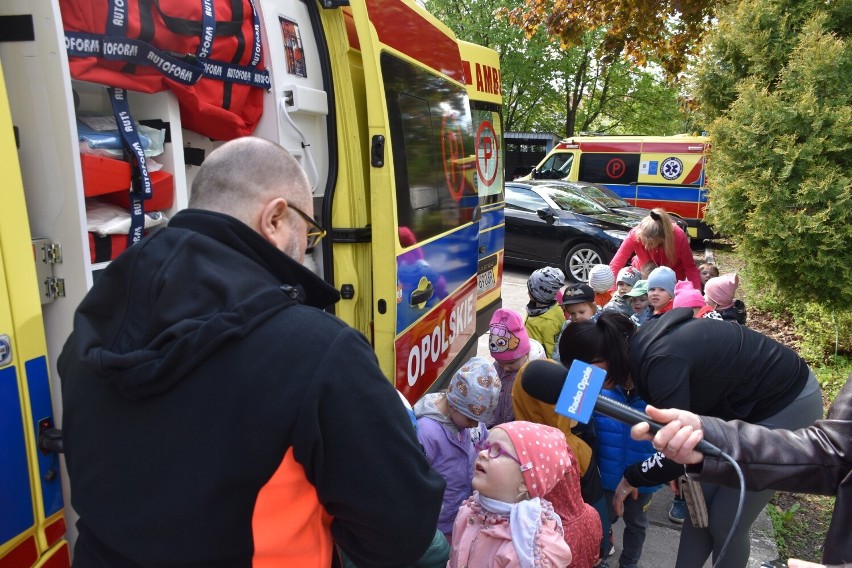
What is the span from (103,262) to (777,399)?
8.41ft

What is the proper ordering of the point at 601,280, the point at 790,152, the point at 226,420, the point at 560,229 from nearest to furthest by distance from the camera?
the point at 226,420
the point at 601,280
the point at 790,152
the point at 560,229

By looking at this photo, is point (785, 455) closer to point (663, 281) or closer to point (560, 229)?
point (663, 281)

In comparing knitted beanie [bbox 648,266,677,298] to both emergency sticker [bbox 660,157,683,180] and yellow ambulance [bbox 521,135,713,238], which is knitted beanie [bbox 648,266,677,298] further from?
emergency sticker [bbox 660,157,683,180]

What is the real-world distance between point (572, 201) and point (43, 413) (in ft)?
32.1

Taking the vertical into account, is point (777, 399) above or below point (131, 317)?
below

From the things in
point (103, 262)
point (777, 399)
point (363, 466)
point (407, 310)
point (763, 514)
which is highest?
point (103, 262)

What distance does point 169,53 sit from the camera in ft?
6.70

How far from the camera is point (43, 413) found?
59.9 inches

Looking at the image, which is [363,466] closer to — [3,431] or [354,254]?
[3,431]

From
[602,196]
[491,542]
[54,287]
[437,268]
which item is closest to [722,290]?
[437,268]

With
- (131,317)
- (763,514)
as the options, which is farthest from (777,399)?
(131,317)

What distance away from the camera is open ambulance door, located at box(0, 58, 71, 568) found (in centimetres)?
142

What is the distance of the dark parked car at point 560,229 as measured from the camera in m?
9.90

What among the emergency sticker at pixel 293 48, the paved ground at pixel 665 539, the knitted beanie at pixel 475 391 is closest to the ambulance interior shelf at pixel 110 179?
the emergency sticker at pixel 293 48
